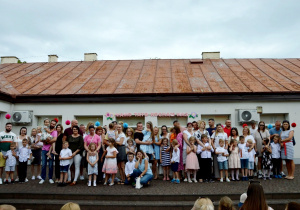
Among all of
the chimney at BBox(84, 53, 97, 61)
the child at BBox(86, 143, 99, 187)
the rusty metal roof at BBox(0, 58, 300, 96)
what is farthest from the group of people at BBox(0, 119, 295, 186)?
the chimney at BBox(84, 53, 97, 61)

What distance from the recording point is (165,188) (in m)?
7.14

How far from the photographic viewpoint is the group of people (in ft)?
25.8

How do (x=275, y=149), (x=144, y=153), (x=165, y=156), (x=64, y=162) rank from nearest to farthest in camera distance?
(x=64, y=162), (x=144, y=153), (x=165, y=156), (x=275, y=149)

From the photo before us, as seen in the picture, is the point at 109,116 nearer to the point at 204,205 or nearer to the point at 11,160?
the point at 11,160

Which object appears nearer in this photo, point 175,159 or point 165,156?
point 175,159

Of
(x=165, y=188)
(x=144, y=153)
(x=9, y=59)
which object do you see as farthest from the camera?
(x=9, y=59)

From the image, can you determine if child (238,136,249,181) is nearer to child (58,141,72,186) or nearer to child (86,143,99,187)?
child (86,143,99,187)

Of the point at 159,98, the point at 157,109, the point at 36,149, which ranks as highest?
the point at 159,98

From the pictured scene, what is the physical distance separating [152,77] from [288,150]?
852 centimetres

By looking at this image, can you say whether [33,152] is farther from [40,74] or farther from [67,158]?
[40,74]

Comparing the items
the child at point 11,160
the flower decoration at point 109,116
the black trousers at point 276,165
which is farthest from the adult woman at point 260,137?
the child at point 11,160

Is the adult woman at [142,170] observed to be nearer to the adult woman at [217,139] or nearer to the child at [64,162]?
the child at [64,162]

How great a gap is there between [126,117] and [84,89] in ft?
9.35

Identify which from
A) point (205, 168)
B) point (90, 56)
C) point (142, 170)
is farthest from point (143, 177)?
point (90, 56)
